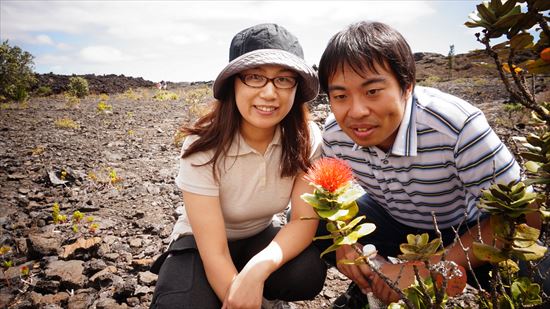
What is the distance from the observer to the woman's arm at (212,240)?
4.77 ft

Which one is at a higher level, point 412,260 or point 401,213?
point 412,260

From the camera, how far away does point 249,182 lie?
5.35ft

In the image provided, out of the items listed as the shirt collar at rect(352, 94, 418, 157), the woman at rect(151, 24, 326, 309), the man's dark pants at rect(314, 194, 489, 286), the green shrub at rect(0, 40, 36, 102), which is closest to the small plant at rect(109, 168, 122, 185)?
the woman at rect(151, 24, 326, 309)

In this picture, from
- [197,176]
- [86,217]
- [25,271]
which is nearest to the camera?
[197,176]

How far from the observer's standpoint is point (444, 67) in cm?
3225

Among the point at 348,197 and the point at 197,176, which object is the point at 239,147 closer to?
the point at 197,176

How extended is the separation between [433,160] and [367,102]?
16.6 inches

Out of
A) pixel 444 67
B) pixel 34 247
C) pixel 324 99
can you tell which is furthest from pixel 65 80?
pixel 444 67

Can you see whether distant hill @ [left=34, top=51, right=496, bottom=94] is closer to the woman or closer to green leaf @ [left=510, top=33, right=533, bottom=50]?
the woman

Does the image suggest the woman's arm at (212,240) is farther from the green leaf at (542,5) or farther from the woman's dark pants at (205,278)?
the green leaf at (542,5)

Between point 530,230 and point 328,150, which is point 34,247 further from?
point 530,230

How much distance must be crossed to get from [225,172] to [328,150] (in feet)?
1.82

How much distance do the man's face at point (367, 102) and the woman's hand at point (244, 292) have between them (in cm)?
74

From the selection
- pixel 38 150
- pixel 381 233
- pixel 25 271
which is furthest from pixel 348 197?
pixel 38 150
